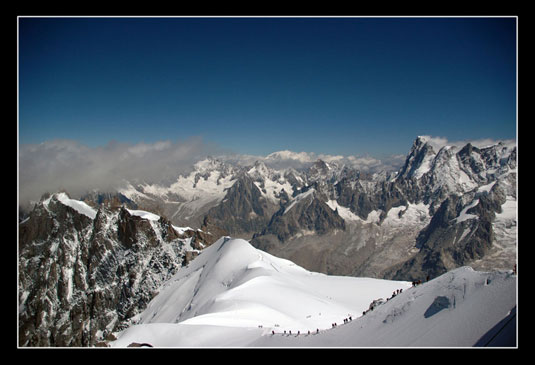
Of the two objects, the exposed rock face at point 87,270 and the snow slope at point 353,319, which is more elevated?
the snow slope at point 353,319

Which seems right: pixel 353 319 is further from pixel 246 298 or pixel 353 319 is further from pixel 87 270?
pixel 87 270

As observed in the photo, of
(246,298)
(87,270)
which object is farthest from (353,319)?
(87,270)

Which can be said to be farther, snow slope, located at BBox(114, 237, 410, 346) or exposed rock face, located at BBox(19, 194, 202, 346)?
exposed rock face, located at BBox(19, 194, 202, 346)

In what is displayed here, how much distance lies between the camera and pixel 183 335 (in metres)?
30.7

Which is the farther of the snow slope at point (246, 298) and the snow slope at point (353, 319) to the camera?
the snow slope at point (246, 298)

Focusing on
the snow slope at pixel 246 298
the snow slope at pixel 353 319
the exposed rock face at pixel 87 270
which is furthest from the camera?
the exposed rock face at pixel 87 270

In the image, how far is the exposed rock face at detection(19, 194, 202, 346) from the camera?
6614 inches

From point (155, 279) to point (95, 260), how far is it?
154 feet

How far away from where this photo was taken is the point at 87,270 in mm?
187500

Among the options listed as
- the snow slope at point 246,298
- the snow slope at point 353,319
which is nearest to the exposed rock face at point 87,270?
the snow slope at point 246,298

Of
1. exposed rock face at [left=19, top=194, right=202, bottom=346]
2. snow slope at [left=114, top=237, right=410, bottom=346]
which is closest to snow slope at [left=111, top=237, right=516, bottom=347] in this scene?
snow slope at [left=114, top=237, right=410, bottom=346]

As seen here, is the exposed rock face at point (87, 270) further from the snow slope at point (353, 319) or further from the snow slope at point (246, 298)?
the snow slope at point (353, 319)

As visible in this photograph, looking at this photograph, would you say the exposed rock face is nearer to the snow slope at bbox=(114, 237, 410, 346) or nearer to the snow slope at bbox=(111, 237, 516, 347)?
the snow slope at bbox=(114, 237, 410, 346)

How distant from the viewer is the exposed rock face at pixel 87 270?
168 m
